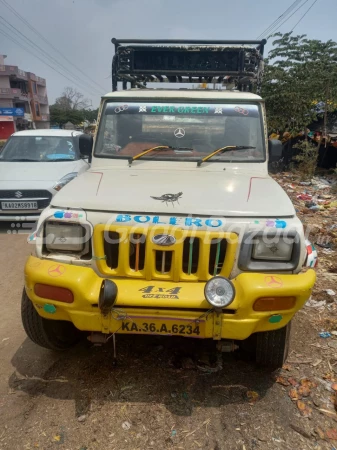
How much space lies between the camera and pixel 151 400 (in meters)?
2.49

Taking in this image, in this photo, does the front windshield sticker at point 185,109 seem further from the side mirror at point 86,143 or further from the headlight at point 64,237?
the headlight at point 64,237

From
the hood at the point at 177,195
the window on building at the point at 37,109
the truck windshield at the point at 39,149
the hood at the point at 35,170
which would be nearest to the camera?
the hood at the point at 177,195

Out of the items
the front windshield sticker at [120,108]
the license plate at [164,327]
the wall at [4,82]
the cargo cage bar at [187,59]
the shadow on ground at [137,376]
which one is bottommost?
the shadow on ground at [137,376]

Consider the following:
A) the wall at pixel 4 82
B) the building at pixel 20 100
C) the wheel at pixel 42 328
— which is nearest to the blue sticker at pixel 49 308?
the wheel at pixel 42 328

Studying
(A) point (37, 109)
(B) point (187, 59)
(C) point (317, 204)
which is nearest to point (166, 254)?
(B) point (187, 59)

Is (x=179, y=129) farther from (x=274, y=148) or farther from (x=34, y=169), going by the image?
(x=34, y=169)

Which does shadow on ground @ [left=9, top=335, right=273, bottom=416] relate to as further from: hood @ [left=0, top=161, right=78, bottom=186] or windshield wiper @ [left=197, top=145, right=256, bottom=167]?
hood @ [left=0, top=161, right=78, bottom=186]

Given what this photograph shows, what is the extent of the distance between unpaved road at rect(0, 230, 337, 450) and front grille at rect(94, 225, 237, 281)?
0.86 metres

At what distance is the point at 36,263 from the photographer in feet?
7.90

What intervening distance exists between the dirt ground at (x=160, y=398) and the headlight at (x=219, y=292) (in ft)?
2.77

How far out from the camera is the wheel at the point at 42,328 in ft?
8.80

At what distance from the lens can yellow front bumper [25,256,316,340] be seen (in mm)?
2188

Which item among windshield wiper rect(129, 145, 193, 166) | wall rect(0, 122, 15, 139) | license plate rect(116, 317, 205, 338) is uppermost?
windshield wiper rect(129, 145, 193, 166)

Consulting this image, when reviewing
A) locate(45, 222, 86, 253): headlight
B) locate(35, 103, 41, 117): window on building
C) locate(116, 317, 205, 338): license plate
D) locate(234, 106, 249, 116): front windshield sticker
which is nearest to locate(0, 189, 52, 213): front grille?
locate(234, 106, 249, 116): front windshield sticker
